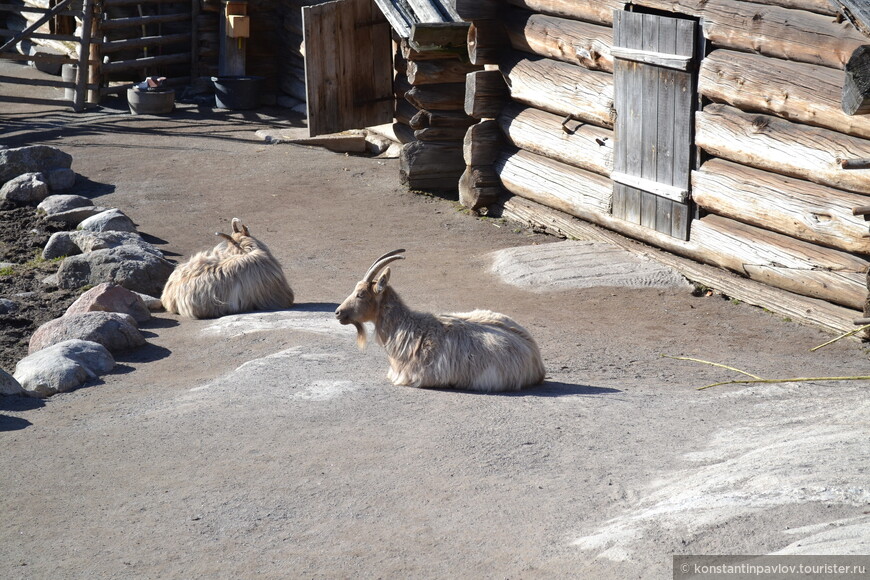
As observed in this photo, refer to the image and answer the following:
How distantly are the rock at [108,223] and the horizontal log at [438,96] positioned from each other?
13.7ft

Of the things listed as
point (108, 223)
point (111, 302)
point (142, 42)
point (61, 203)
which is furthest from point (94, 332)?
point (142, 42)

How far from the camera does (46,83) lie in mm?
19078

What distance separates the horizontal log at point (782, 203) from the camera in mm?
8461

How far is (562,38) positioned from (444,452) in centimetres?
710

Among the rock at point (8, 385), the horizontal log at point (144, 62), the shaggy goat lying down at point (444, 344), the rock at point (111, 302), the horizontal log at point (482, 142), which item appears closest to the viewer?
the shaggy goat lying down at point (444, 344)

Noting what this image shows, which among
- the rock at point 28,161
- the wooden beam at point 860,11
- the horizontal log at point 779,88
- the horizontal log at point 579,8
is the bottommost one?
the rock at point 28,161

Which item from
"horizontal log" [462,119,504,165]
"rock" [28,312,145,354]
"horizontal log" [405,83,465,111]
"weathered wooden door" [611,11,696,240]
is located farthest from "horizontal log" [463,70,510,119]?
"rock" [28,312,145,354]

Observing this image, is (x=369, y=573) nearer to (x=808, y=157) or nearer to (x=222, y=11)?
(x=808, y=157)

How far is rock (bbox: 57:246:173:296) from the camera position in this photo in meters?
10.3

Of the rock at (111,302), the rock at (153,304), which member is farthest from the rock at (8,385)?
the rock at (153,304)

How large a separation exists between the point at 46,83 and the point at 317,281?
11004mm

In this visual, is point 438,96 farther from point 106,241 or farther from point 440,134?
point 106,241

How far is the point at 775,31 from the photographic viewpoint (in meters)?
8.88

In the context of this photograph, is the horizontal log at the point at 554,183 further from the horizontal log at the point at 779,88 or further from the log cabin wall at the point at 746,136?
the horizontal log at the point at 779,88
